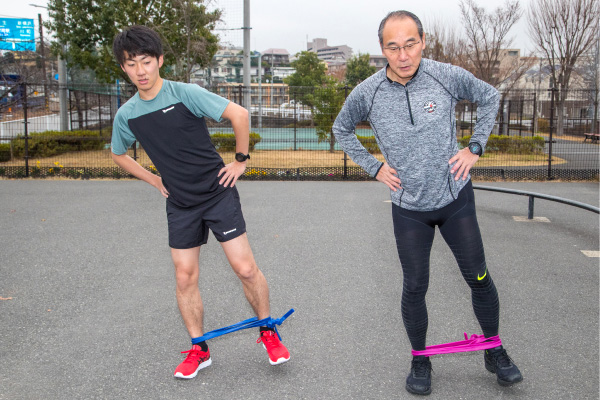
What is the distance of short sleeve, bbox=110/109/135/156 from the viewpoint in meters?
3.29

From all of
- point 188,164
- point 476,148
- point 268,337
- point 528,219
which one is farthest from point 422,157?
point 528,219

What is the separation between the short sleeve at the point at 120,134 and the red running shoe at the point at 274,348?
142 centimetres

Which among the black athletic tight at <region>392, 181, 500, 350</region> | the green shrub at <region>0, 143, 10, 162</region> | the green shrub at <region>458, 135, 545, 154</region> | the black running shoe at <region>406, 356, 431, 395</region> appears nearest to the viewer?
the black athletic tight at <region>392, 181, 500, 350</region>

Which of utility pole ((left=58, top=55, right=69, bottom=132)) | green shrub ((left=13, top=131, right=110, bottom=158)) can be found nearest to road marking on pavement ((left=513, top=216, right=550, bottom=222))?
green shrub ((left=13, top=131, right=110, bottom=158))

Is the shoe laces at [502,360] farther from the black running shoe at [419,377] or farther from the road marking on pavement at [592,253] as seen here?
the road marking on pavement at [592,253]

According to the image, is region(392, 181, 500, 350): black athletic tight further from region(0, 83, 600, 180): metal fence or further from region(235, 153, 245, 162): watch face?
region(0, 83, 600, 180): metal fence

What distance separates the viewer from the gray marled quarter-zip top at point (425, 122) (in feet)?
9.59

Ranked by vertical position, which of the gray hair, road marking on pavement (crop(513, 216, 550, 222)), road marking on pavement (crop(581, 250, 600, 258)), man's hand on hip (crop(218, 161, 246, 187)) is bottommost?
road marking on pavement (crop(581, 250, 600, 258))

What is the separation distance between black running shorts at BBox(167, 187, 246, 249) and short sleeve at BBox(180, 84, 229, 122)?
1.65ft

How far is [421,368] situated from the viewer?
10.5ft

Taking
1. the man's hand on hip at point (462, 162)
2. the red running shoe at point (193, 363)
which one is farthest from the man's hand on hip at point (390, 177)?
the red running shoe at point (193, 363)

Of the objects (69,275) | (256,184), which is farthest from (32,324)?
(256,184)

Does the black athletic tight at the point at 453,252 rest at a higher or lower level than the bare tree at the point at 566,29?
lower

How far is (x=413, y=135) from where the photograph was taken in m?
2.94
